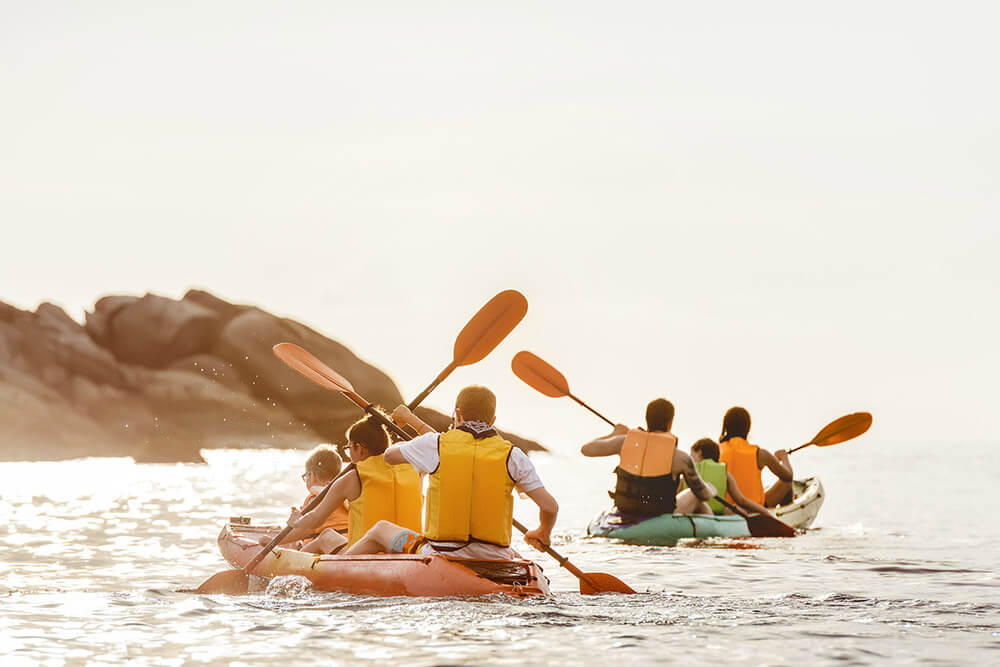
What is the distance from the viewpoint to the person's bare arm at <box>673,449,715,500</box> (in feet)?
42.8

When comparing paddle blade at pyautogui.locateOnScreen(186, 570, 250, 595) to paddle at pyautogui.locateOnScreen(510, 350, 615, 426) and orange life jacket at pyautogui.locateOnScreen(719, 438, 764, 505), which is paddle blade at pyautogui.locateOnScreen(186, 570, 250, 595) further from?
orange life jacket at pyautogui.locateOnScreen(719, 438, 764, 505)

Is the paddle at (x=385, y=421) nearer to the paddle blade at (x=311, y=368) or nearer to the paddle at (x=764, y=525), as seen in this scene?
the paddle blade at (x=311, y=368)

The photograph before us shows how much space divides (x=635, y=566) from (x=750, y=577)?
130 centimetres

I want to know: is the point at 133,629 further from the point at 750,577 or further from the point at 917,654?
the point at 750,577

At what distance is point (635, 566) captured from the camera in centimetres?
1146

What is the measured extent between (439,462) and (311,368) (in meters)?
3.07

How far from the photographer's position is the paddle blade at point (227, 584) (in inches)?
335

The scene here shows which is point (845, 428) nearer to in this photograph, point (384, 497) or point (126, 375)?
point (384, 497)

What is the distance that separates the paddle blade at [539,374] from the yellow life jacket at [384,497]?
5.67 m

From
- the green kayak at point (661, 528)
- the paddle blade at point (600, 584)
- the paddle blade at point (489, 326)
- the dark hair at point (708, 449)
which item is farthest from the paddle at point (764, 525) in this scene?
the paddle blade at point (600, 584)

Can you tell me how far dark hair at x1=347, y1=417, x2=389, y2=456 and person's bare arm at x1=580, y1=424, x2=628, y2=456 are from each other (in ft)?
15.2

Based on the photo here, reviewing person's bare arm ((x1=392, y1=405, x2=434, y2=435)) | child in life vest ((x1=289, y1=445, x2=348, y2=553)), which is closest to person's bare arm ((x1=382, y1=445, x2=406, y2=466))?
person's bare arm ((x1=392, y1=405, x2=434, y2=435))

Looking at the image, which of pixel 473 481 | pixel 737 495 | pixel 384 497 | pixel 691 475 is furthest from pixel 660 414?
pixel 473 481

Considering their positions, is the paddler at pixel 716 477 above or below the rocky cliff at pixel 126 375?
below
